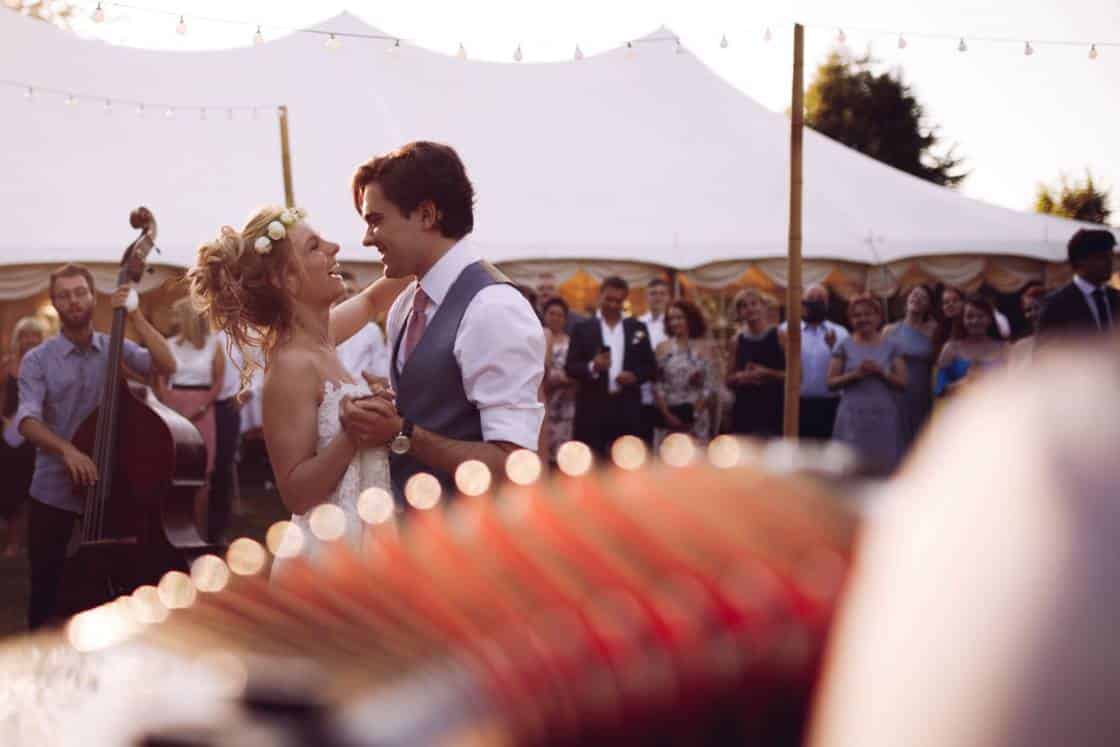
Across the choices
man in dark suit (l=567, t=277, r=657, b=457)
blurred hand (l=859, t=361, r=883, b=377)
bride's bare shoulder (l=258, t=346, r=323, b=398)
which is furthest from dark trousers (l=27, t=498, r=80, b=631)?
blurred hand (l=859, t=361, r=883, b=377)

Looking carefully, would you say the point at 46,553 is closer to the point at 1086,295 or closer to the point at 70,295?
the point at 70,295

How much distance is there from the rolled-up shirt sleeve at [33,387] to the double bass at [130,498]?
24 centimetres

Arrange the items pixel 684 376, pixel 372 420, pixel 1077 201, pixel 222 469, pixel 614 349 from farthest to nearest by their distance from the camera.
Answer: pixel 1077 201 < pixel 614 349 < pixel 684 376 < pixel 222 469 < pixel 372 420

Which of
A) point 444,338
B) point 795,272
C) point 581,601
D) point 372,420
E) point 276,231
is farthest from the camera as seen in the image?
point 795,272

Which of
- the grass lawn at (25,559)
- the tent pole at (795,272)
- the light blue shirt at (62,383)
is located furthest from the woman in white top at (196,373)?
the tent pole at (795,272)

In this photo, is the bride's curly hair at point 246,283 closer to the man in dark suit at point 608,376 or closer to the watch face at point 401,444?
the watch face at point 401,444

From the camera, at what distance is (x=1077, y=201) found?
43.5 meters

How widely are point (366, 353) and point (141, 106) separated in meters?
8.75

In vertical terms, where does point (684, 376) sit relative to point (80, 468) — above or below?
below

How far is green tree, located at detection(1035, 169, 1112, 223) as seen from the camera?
42.3 metres

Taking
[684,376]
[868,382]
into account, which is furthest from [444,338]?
[684,376]

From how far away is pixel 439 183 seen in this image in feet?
8.84

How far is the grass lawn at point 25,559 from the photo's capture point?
625 centimetres

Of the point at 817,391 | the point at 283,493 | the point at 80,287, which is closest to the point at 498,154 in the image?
the point at 817,391
